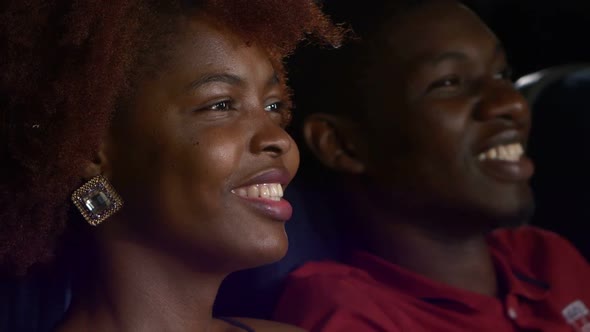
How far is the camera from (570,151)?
105 inches

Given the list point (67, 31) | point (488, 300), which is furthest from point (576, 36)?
point (67, 31)

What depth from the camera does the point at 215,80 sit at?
1.49 metres

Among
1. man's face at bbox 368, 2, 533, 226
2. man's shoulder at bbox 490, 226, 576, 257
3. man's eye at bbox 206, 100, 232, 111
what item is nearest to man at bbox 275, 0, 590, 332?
man's face at bbox 368, 2, 533, 226

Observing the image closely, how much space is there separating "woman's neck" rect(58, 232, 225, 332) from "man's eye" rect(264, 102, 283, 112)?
0.99ft

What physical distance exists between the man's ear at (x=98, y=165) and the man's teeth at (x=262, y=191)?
21cm

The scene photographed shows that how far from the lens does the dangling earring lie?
1464mm

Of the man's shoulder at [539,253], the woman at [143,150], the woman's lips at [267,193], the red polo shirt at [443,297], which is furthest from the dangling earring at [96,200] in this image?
the man's shoulder at [539,253]

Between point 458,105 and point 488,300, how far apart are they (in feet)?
1.44

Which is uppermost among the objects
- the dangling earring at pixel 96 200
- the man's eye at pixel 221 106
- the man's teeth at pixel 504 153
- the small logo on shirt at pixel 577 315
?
the man's eye at pixel 221 106

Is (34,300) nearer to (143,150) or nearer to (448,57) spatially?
(143,150)

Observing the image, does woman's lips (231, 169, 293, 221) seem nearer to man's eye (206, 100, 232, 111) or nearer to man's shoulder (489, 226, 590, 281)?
man's eye (206, 100, 232, 111)

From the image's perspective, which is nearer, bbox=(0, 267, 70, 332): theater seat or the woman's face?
the woman's face

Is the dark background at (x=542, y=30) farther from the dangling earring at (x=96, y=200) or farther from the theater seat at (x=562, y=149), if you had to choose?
the dangling earring at (x=96, y=200)

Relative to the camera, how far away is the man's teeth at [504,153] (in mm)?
2082
